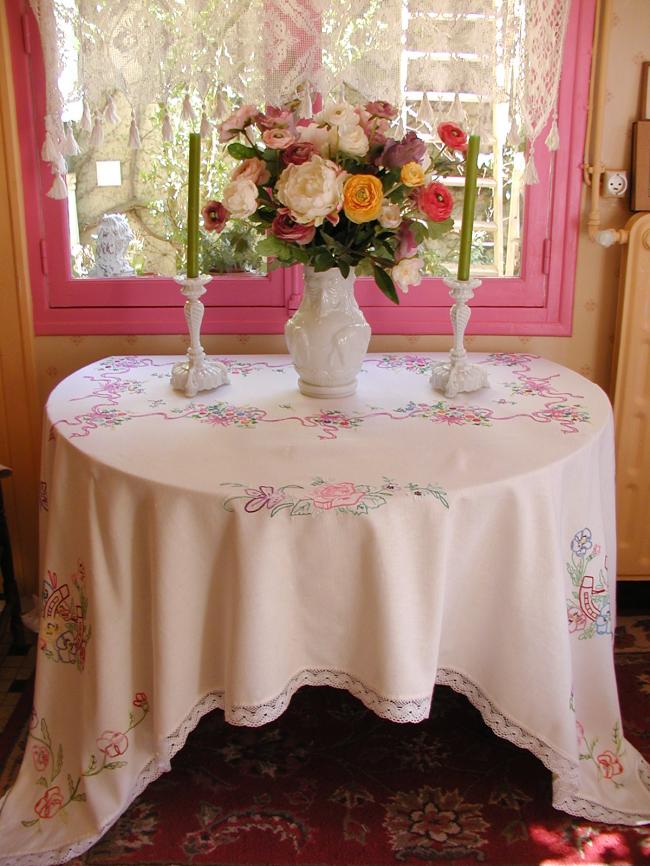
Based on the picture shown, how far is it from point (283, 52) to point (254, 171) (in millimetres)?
546

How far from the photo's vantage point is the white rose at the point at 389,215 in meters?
1.51

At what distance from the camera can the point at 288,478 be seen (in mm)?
1345

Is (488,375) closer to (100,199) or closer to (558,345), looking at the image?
(558,345)

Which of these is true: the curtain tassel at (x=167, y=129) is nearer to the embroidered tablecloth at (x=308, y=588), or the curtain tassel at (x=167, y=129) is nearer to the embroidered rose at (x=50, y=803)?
the embroidered tablecloth at (x=308, y=588)

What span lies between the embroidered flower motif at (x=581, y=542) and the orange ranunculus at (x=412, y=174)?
0.71 metres

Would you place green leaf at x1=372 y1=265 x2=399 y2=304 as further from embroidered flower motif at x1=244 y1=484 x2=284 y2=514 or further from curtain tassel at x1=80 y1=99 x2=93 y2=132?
curtain tassel at x1=80 y1=99 x2=93 y2=132

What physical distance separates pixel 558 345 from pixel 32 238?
1.47 meters

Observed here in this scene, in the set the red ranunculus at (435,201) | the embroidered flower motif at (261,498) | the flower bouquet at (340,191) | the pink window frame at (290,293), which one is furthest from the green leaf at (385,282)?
the pink window frame at (290,293)

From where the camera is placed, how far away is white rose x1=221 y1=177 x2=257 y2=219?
4.84ft

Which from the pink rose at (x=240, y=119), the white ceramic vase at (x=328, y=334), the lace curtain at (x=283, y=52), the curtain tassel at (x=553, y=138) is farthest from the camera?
the curtain tassel at (x=553, y=138)

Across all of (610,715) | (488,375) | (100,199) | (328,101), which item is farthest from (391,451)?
(100,199)

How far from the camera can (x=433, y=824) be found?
1.61 metres

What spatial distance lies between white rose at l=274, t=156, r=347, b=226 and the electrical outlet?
3.26ft

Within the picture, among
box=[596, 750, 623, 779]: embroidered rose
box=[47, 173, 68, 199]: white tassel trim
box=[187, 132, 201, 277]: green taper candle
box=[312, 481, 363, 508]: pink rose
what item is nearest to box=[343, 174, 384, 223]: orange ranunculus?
box=[187, 132, 201, 277]: green taper candle
